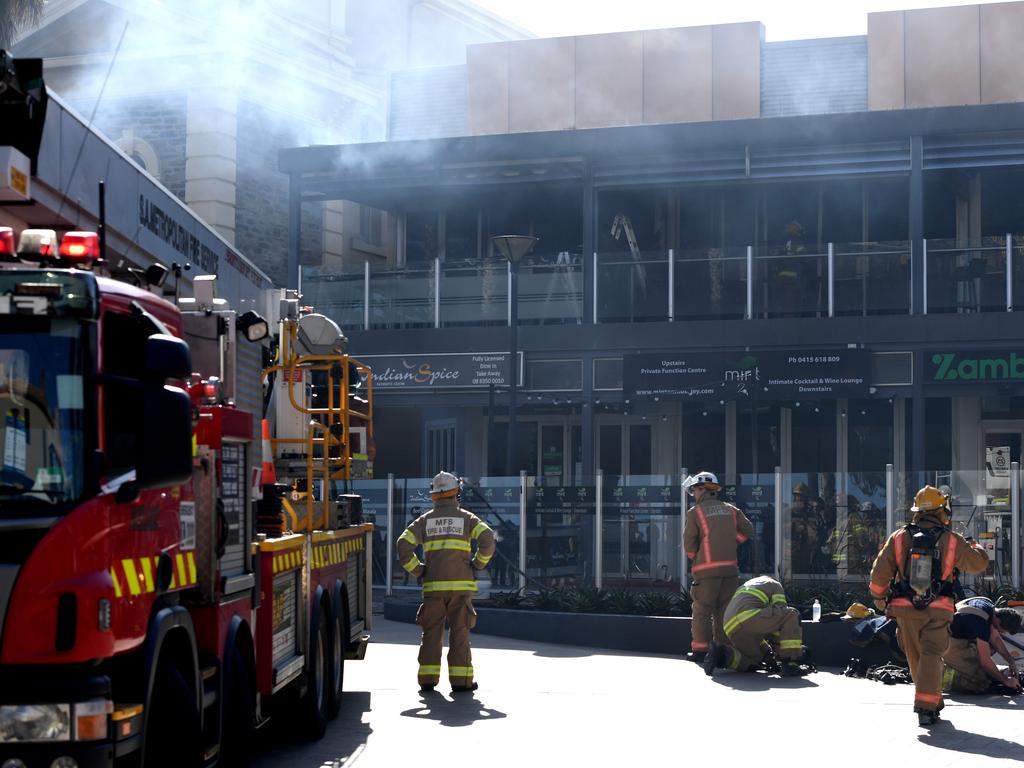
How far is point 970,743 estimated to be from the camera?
34.2ft

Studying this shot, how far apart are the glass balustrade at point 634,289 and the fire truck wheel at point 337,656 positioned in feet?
48.5

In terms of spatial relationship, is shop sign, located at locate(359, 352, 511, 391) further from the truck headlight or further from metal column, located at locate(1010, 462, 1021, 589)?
the truck headlight

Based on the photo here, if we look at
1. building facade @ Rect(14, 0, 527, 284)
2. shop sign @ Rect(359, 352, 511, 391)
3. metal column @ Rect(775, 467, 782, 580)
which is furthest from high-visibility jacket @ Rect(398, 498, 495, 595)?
building facade @ Rect(14, 0, 527, 284)

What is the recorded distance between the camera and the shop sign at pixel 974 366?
24.0m

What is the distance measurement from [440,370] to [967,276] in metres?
8.42

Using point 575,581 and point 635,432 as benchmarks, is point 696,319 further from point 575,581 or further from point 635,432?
point 575,581

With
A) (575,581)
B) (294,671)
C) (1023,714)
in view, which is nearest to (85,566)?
(294,671)

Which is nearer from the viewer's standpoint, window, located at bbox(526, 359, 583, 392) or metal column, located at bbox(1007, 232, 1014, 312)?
metal column, located at bbox(1007, 232, 1014, 312)

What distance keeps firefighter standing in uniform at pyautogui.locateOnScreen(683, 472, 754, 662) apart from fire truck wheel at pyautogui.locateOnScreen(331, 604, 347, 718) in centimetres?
489

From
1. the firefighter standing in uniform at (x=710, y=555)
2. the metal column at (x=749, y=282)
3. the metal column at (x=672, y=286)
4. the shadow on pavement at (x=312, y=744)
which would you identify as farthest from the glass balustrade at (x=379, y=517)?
the shadow on pavement at (x=312, y=744)

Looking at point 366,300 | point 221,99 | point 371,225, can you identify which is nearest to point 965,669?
point 366,300

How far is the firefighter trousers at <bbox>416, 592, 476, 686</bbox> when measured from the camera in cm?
1272

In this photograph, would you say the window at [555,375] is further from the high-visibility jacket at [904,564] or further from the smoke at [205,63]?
the high-visibility jacket at [904,564]

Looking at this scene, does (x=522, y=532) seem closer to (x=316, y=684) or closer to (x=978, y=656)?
(x=978, y=656)
